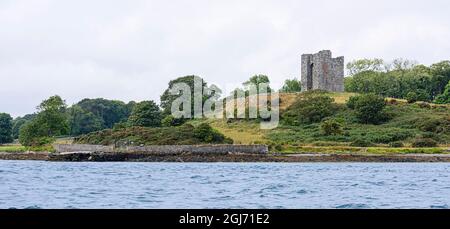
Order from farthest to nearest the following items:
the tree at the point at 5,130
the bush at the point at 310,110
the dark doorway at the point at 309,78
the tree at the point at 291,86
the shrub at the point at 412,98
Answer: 1. the tree at the point at 291,86
2. the dark doorway at the point at 309,78
3. the tree at the point at 5,130
4. the shrub at the point at 412,98
5. the bush at the point at 310,110

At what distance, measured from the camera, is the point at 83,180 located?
123 ft

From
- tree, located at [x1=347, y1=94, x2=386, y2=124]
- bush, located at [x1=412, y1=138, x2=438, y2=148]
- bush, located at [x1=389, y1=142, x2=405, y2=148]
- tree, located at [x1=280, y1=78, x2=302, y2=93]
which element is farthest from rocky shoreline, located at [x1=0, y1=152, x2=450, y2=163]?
tree, located at [x1=280, y1=78, x2=302, y2=93]

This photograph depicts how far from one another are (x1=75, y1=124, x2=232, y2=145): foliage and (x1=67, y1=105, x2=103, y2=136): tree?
122 feet

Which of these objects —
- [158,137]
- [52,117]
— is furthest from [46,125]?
[158,137]

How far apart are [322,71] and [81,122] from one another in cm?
3840

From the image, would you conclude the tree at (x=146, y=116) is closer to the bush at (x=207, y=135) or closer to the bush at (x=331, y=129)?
the bush at (x=207, y=135)

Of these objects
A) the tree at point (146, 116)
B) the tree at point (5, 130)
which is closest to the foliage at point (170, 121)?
the tree at point (146, 116)

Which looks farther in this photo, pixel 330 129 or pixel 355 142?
pixel 330 129

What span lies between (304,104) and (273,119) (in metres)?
4.42
